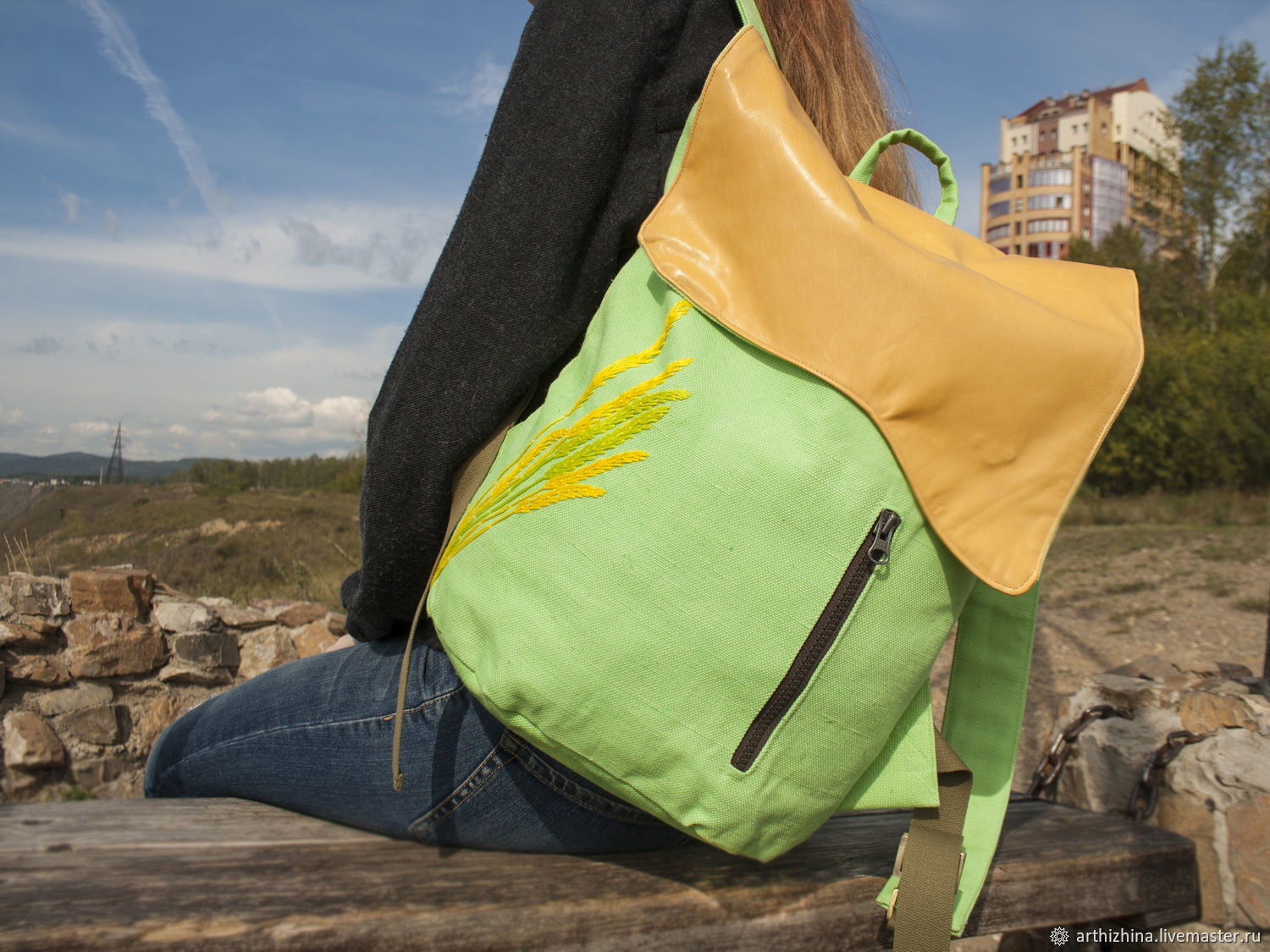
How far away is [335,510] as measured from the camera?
9.91 m

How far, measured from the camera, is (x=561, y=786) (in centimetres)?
98

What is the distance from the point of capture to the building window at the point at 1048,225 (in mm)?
51438

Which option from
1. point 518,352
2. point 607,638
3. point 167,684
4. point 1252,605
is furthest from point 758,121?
point 1252,605

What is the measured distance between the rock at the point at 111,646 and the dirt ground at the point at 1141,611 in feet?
12.4

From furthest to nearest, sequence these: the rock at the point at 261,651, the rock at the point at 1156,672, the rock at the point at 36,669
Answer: the rock at the point at 261,651, the rock at the point at 36,669, the rock at the point at 1156,672

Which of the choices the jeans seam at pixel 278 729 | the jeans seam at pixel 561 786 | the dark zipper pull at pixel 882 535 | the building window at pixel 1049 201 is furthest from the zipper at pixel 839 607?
the building window at pixel 1049 201

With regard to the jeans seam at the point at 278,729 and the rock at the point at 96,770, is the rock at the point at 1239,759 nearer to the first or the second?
the jeans seam at the point at 278,729

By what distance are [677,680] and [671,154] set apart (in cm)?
69

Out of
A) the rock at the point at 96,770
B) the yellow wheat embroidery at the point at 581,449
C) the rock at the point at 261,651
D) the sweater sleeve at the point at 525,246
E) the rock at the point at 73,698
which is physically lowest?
the rock at the point at 96,770

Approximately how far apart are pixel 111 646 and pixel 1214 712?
13.7 feet

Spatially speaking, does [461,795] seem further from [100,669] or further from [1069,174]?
[1069,174]

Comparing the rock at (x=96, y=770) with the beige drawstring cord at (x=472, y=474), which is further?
the rock at (x=96, y=770)

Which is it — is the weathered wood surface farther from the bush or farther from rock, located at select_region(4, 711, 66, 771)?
the bush

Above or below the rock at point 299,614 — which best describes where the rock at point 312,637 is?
below
